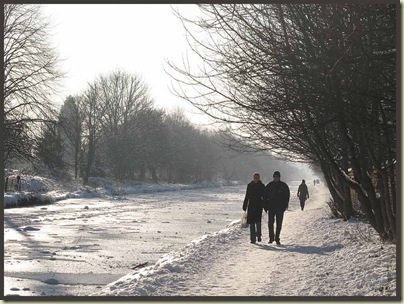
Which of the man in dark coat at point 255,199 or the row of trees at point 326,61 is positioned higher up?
Result: the row of trees at point 326,61

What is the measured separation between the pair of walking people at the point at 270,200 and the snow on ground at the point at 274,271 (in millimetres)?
564

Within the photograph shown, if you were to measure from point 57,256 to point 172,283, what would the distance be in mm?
5097

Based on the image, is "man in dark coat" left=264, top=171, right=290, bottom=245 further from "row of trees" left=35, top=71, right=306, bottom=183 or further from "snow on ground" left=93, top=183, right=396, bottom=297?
"row of trees" left=35, top=71, right=306, bottom=183

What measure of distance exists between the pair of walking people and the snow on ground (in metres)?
0.56

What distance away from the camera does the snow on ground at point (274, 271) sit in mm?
7875

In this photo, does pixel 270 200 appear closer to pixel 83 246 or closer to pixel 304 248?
pixel 304 248

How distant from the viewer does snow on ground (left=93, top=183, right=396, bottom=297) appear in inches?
310

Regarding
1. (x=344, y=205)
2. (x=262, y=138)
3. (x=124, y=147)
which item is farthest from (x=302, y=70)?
(x=124, y=147)

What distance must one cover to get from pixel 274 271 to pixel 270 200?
179 inches

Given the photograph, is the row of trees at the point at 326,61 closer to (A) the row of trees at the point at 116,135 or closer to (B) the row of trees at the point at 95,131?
(B) the row of trees at the point at 95,131

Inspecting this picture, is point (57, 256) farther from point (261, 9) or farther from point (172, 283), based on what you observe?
point (261, 9)

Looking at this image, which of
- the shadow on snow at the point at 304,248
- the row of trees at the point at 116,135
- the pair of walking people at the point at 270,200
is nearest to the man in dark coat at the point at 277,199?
the pair of walking people at the point at 270,200

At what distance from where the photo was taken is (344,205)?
1969cm

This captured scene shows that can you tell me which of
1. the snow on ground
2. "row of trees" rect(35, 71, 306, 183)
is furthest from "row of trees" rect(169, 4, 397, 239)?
"row of trees" rect(35, 71, 306, 183)
